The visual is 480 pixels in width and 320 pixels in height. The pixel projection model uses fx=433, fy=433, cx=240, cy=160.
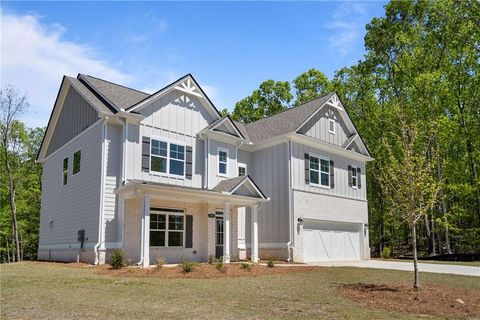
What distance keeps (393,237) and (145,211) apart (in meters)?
32.3

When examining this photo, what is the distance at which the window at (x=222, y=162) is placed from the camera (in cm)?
2080

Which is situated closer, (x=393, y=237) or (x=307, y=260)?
(x=307, y=260)

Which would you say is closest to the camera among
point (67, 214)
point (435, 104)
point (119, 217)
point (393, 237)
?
point (119, 217)

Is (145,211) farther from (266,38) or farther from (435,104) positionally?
(435,104)

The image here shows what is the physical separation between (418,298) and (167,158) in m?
11.9

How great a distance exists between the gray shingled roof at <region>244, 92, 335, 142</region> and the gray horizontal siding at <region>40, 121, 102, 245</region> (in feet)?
28.7

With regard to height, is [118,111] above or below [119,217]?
above

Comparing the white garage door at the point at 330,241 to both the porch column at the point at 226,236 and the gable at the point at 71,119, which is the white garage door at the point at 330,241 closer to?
the porch column at the point at 226,236

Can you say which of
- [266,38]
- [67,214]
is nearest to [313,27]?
[266,38]

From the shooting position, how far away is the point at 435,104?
30.2 metres

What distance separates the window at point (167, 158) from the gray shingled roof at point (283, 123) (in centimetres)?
547

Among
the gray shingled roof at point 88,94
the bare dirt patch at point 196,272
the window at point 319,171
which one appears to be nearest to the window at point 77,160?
the gray shingled roof at point 88,94

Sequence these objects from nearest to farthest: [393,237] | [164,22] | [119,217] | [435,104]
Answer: [164,22], [119,217], [435,104], [393,237]

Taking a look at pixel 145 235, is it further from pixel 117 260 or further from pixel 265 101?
pixel 265 101
